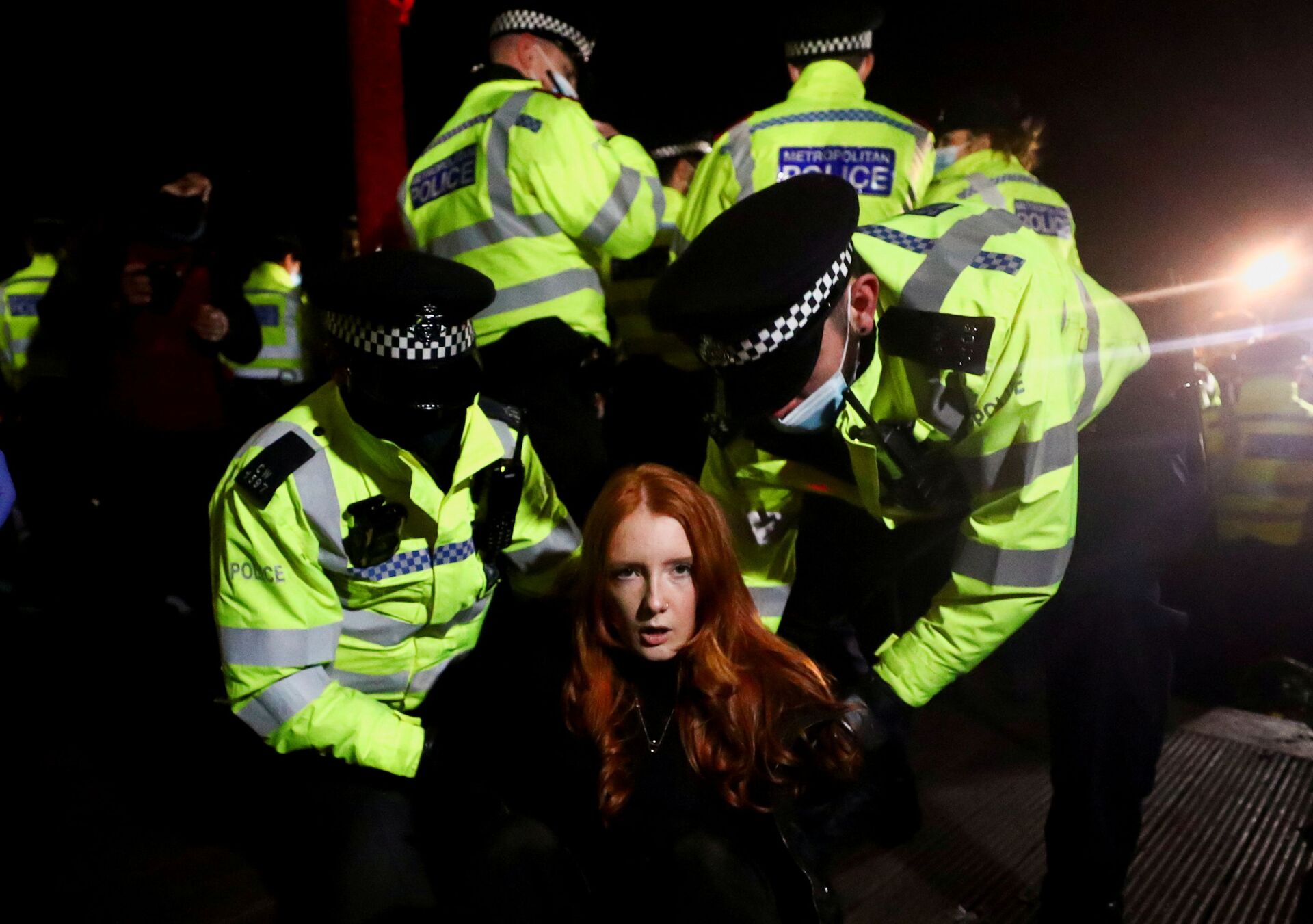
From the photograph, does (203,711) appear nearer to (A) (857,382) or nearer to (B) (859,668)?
(B) (859,668)

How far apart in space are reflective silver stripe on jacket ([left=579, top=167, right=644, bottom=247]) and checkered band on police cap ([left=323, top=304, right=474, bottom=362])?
2.46ft

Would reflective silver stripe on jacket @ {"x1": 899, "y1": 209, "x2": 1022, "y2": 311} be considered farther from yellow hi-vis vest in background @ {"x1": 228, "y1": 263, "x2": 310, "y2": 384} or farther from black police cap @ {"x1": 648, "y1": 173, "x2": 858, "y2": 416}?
yellow hi-vis vest in background @ {"x1": 228, "y1": 263, "x2": 310, "y2": 384}

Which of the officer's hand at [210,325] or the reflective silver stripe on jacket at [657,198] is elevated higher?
the reflective silver stripe on jacket at [657,198]

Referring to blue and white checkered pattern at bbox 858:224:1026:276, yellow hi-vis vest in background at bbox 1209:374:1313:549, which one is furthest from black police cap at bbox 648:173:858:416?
yellow hi-vis vest in background at bbox 1209:374:1313:549

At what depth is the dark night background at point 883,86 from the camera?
189 inches

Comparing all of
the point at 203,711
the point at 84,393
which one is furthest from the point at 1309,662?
the point at 84,393

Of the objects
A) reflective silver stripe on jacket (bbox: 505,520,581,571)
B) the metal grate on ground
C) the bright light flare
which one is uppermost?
the bright light flare

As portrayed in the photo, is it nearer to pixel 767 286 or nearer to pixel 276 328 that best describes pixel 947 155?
pixel 767 286

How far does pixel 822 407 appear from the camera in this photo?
1.65 metres

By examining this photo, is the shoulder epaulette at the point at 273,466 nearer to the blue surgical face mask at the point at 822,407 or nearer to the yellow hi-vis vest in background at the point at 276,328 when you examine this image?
the blue surgical face mask at the point at 822,407

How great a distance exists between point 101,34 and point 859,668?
559 cm

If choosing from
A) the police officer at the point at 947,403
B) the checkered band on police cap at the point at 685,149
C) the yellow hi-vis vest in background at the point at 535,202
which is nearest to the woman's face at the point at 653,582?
the police officer at the point at 947,403

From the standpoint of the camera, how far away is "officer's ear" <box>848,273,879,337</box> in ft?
5.20

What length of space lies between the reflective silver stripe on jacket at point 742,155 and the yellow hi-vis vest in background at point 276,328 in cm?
→ 200
